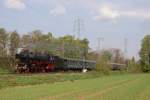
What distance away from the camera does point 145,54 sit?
131125 mm

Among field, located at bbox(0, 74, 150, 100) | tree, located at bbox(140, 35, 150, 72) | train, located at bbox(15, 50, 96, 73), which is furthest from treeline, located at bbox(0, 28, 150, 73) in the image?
field, located at bbox(0, 74, 150, 100)

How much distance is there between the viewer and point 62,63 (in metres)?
56.9

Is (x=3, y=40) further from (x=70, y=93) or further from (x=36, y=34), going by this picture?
(x=70, y=93)

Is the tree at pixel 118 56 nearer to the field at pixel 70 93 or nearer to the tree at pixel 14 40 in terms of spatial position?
the tree at pixel 14 40

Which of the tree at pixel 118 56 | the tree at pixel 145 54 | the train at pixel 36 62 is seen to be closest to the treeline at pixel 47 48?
the tree at pixel 145 54

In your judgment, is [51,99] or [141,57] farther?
[141,57]

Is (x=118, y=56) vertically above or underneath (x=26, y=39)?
underneath

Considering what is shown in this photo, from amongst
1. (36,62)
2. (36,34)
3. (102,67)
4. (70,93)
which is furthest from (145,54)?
(70,93)

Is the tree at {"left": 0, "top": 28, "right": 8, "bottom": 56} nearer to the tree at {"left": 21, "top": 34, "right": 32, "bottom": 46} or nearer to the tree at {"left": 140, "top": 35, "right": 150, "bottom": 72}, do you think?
the tree at {"left": 21, "top": 34, "right": 32, "bottom": 46}

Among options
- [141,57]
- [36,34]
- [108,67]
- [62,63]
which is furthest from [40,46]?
[141,57]

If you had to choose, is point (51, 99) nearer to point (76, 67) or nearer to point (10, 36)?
point (76, 67)

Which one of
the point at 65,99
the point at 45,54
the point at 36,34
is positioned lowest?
the point at 65,99

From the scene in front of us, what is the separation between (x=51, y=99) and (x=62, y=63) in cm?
3560

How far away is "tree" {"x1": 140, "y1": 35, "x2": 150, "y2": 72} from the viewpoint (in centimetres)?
11958
